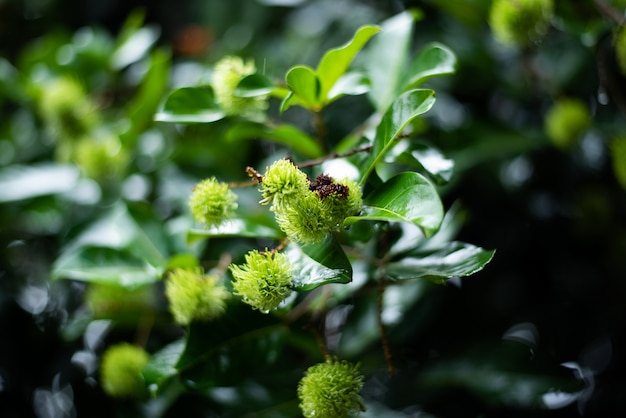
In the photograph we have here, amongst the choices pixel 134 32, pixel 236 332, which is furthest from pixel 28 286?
pixel 236 332

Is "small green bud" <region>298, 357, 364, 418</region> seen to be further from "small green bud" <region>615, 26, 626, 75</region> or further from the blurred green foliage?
"small green bud" <region>615, 26, 626, 75</region>

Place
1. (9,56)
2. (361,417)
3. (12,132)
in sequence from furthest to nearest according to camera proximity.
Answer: (9,56) < (12,132) < (361,417)

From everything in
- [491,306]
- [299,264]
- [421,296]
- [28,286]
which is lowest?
[28,286]

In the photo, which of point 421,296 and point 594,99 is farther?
point 594,99

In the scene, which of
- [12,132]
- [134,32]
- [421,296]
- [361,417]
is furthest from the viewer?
[12,132]

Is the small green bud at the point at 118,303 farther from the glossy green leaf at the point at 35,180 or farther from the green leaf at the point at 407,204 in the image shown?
the green leaf at the point at 407,204

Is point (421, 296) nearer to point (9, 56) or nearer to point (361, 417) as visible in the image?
point (361, 417)
